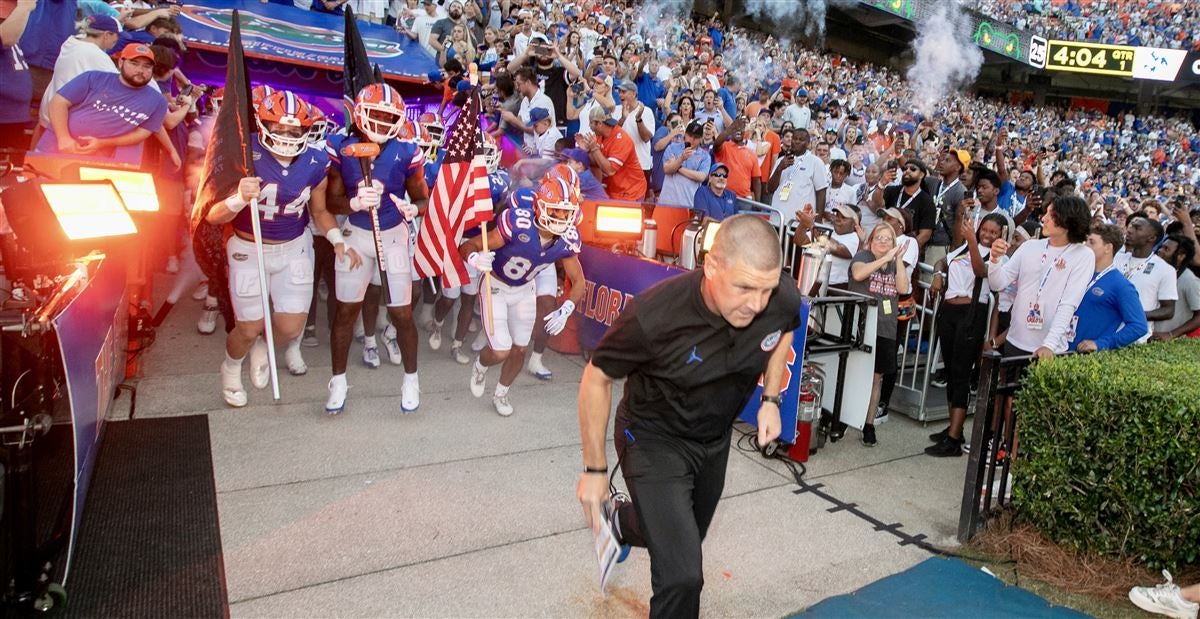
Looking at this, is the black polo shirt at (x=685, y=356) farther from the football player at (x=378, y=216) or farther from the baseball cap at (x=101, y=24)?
the baseball cap at (x=101, y=24)

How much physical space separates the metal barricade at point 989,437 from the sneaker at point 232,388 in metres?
4.98

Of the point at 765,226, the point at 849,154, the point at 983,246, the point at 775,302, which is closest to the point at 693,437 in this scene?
the point at 775,302

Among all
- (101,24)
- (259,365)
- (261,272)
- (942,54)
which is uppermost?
(942,54)

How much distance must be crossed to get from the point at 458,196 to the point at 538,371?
6.72 feet

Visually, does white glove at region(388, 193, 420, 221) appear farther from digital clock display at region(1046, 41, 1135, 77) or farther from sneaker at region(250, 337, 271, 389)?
digital clock display at region(1046, 41, 1135, 77)

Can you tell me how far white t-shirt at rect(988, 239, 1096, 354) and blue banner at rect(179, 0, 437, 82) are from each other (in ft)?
24.0

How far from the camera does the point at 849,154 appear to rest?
1371cm

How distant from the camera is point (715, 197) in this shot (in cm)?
891

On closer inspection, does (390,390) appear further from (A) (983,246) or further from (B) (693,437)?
(A) (983,246)

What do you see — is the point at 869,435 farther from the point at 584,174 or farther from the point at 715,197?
the point at 584,174

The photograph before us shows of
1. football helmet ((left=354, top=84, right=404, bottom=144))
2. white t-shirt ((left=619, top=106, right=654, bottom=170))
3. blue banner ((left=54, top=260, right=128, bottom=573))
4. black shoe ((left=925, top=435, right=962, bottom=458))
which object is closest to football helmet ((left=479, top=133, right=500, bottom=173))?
football helmet ((left=354, top=84, right=404, bottom=144))

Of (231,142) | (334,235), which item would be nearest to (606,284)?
(334,235)

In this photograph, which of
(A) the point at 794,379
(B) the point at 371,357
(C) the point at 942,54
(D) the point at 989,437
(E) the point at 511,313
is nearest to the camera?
(D) the point at 989,437

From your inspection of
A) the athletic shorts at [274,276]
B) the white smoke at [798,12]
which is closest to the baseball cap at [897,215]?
the athletic shorts at [274,276]
